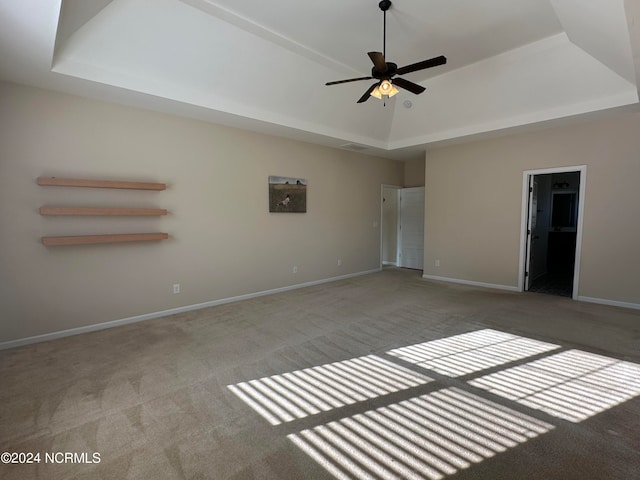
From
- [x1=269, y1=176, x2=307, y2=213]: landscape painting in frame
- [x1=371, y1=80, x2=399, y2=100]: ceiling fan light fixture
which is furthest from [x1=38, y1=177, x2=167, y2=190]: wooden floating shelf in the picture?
[x1=371, y1=80, x2=399, y2=100]: ceiling fan light fixture

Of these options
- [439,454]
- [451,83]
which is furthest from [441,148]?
[439,454]

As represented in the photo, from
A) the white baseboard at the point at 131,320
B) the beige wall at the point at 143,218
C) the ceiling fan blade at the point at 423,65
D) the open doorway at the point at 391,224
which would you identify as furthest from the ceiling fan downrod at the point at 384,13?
the open doorway at the point at 391,224

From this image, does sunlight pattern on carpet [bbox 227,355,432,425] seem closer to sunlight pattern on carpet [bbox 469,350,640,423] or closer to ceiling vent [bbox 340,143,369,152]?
sunlight pattern on carpet [bbox 469,350,640,423]

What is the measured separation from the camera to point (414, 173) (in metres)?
7.51

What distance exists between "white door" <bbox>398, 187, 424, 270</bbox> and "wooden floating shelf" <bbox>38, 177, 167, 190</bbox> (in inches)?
216

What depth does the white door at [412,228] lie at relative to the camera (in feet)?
24.0

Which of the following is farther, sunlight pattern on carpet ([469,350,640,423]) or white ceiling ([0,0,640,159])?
white ceiling ([0,0,640,159])

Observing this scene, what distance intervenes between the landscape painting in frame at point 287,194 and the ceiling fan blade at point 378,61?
9.01 feet

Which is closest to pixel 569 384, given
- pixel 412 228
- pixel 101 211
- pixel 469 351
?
pixel 469 351

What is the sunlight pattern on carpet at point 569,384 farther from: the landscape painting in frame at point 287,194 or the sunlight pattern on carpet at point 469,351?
the landscape painting in frame at point 287,194

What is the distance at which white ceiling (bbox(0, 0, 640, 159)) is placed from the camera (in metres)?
2.74

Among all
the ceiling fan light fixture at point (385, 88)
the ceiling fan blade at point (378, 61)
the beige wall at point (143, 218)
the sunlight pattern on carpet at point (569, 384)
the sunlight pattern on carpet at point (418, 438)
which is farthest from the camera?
the beige wall at point (143, 218)

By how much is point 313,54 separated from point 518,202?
4.14 metres

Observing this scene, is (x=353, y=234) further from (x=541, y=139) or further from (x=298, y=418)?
(x=298, y=418)
